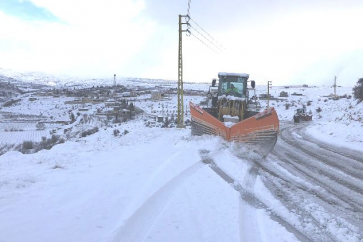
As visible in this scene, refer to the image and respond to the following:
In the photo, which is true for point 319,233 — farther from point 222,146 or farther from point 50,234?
point 222,146

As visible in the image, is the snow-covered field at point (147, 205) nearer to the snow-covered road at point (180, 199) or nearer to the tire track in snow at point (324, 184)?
the snow-covered road at point (180, 199)

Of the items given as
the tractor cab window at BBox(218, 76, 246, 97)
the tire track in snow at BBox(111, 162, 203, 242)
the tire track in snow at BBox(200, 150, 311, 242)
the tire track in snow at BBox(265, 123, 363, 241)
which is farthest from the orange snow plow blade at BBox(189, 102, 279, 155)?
the tire track in snow at BBox(111, 162, 203, 242)

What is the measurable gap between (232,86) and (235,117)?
191cm

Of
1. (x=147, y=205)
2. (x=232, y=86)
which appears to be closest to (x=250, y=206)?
(x=147, y=205)

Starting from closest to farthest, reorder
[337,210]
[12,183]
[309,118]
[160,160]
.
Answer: [337,210] < [12,183] < [160,160] < [309,118]

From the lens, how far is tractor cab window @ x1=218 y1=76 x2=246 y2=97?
1469 cm

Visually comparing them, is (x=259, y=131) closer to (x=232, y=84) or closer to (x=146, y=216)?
(x=232, y=84)

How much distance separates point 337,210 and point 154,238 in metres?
3.16

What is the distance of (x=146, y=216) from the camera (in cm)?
431

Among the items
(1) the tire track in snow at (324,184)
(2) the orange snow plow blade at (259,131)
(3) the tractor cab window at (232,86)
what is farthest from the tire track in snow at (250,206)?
(3) the tractor cab window at (232,86)

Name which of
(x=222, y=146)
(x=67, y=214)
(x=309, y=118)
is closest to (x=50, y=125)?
(x=309, y=118)

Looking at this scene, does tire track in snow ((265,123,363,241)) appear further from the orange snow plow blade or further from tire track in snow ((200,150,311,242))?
the orange snow plow blade

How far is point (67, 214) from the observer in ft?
14.0

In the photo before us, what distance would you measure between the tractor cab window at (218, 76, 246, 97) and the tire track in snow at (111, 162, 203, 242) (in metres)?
9.31
